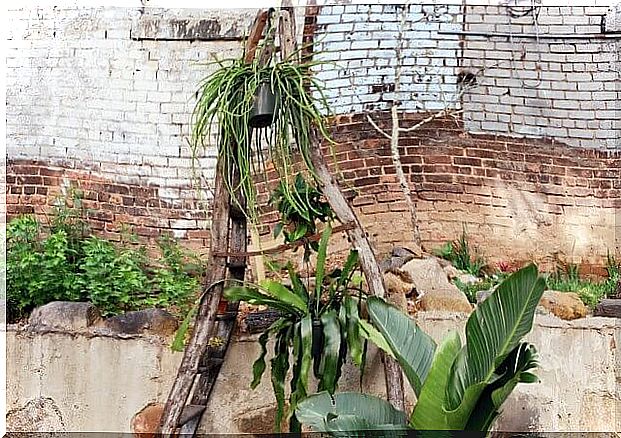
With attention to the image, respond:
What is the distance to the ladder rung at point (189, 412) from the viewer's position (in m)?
2.60

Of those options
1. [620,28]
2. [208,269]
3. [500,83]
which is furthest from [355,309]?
[620,28]

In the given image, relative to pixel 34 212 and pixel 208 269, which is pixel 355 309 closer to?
pixel 208 269

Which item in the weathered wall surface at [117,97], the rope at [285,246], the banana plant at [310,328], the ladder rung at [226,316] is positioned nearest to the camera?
the banana plant at [310,328]

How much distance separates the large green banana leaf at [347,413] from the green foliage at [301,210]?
56 centimetres

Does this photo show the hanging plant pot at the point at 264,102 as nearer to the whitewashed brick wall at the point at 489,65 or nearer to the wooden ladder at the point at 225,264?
the wooden ladder at the point at 225,264

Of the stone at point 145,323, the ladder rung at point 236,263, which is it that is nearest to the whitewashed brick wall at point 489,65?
the ladder rung at point 236,263

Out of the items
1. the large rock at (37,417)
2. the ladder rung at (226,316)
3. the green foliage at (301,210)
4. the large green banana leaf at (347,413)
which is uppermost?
the green foliage at (301,210)

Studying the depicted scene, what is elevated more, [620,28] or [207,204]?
[620,28]

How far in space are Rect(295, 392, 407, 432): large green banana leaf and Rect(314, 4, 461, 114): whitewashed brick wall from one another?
1090 millimetres

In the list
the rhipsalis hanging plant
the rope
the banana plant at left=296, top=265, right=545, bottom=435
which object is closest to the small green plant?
the rope

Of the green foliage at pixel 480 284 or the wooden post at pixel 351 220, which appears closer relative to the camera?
the wooden post at pixel 351 220

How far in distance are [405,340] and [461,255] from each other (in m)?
0.60

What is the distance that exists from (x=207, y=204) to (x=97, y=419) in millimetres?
868

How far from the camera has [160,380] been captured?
278 cm
